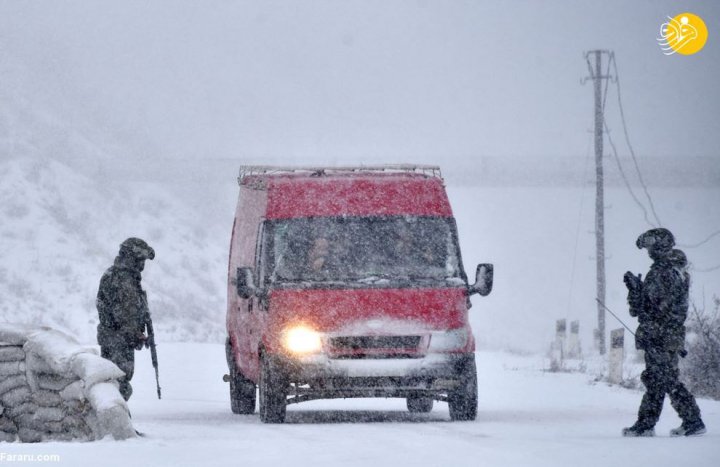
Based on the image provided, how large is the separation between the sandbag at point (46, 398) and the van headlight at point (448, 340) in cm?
364

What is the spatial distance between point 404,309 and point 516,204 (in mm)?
96193

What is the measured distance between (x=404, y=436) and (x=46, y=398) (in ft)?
11.4

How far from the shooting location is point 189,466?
30.2 ft

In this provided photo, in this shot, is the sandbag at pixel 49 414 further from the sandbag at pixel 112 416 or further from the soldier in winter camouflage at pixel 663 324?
the soldier in winter camouflage at pixel 663 324

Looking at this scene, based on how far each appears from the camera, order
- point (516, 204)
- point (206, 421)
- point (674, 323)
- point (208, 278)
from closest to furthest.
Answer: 1. point (674, 323)
2. point (206, 421)
3. point (208, 278)
4. point (516, 204)

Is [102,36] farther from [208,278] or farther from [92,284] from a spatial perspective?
[92,284]

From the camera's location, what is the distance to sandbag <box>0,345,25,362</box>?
13.3m

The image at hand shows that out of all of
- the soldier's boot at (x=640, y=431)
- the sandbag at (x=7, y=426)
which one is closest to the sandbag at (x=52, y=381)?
the sandbag at (x=7, y=426)

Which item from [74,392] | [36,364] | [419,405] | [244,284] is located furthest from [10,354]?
[419,405]

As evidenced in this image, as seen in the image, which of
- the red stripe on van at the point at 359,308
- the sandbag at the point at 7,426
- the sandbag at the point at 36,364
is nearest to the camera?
the sandbag at the point at 36,364

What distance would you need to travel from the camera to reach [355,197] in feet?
48.6

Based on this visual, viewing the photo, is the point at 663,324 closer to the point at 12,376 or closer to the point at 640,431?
the point at 640,431

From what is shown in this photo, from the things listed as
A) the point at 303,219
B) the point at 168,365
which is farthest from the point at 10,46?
the point at 303,219

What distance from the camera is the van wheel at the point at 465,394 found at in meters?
14.0
